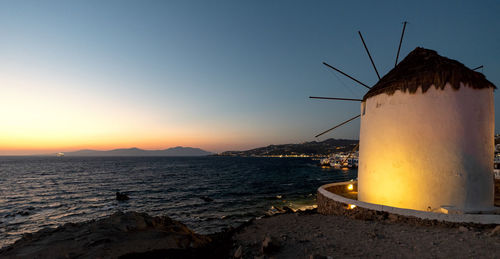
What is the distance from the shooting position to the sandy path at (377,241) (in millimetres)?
5301

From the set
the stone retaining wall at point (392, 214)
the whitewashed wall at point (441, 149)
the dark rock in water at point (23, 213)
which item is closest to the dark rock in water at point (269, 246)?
the stone retaining wall at point (392, 214)

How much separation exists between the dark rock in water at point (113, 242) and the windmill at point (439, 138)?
7463 mm

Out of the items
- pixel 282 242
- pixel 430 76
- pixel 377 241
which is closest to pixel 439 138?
pixel 430 76

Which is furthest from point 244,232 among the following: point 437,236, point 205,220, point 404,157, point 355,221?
point 205,220

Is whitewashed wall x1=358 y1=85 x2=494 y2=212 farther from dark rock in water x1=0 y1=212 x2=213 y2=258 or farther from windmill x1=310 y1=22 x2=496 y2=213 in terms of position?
dark rock in water x1=0 y1=212 x2=213 y2=258

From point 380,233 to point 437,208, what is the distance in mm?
2979

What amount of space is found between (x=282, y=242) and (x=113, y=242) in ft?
15.8

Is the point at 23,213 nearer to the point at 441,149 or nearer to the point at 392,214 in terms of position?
the point at 392,214

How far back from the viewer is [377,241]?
6207 millimetres

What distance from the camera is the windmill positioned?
795 cm

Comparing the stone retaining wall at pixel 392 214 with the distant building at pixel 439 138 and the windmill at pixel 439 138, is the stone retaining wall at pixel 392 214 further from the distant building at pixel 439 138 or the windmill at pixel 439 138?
the distant building at pixel 439 138

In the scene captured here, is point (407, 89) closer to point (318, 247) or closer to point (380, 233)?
point (380, 233)

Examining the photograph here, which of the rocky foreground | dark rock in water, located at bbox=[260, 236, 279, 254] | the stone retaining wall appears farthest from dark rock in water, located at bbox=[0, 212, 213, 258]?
the stone retaining wall

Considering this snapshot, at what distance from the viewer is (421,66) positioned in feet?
28.2
